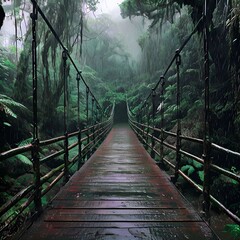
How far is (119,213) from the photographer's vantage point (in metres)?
2.76

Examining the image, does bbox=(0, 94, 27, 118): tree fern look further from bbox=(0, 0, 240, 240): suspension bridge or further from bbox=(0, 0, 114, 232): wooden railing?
bbox=(0, 0, 240, 240): suspension bridge

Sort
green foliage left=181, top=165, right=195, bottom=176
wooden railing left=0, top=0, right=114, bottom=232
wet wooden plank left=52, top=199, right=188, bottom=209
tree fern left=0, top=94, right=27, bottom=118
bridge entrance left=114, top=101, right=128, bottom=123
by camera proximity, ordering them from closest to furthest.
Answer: wooden railing left=0, top=0, right=114, bottom=232, wet wooden plank left=52, top=199, right=188, bottom=209, tree fern left=0, top=94, right=27, bottom=118, green foliage left=181, top=165, right=195, bottom=176, bridge entrance left=114, top=101, right=128, bottom=123

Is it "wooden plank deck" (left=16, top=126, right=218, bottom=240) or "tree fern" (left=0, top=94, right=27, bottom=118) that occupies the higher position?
"tree fern" (left=0, top=94, right=27, bottom=118)

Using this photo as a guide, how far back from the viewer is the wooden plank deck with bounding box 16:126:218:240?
7.43 ft

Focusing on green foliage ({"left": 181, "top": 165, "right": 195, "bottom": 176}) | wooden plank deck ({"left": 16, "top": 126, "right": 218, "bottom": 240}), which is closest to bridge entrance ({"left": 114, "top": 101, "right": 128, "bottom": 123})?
green foliage ({"left": 181, "top": 165, "right": 195, "bottom": 176})

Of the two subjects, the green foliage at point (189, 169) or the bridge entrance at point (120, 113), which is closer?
the green foliage at point (189, 169)

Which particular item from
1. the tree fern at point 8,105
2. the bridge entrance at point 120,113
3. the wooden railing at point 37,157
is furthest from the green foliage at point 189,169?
the bridge entrance at point 120,113

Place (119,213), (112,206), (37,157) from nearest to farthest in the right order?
(37,157) < (119,213) < (112,206)

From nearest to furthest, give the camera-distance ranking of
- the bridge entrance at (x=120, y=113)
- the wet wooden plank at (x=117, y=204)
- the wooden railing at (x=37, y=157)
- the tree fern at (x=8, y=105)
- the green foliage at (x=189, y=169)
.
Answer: the wooden railing at (x=37, y=157)
the wet wooden plank at (x=117, y=204)
the tree fern at (x=8, y=105)
the green foliage at (x=189, y=169)
the bridge entrance at (x=120, y=113)

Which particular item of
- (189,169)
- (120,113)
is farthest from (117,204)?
(120,113)

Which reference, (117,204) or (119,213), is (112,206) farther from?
(119,213)

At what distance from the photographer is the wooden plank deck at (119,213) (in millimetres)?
2264

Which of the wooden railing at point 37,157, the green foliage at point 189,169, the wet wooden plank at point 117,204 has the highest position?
the wooden railing at point 37,157

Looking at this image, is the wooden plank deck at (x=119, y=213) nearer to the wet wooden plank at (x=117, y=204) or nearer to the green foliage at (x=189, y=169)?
Result: the wet wooden plank at (x=117, y=204)
